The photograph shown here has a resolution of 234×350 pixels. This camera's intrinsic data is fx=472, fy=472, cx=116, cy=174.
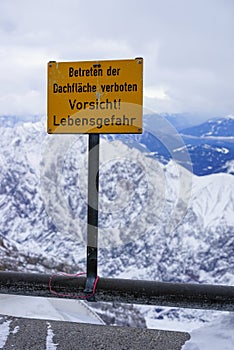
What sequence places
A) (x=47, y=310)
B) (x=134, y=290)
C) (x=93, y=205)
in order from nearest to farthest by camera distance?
(x=134, y=290), (x=93, y=205), (x=47, y=310)

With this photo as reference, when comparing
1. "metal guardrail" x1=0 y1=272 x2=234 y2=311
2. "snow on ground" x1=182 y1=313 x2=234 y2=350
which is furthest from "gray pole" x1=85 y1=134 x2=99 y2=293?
"snow on ground" x1=182 y1=313 x2=234 y2=350

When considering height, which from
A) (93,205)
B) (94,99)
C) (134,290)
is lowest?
(134,290)

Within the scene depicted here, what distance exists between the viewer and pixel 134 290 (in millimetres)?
2688

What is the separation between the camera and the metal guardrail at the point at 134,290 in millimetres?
2639

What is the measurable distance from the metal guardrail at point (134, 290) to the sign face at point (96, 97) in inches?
34.6

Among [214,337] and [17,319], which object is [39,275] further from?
[214,337]

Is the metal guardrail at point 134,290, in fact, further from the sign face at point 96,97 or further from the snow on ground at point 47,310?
the sign face at point 96,97

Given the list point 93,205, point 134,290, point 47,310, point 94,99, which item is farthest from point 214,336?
point 94,99

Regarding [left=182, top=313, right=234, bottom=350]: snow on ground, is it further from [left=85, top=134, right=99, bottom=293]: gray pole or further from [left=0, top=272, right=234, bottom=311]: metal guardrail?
[left=85, top=134, right=99, bottom=293]: gray pole

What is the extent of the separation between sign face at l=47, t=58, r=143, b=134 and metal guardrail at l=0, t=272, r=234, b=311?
2.89ft

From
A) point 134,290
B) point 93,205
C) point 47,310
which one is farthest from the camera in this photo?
point 47,310

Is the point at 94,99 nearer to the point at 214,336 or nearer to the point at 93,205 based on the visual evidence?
the point at 93,205

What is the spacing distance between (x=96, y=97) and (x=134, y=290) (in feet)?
3.71

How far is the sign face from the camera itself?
2713mm
